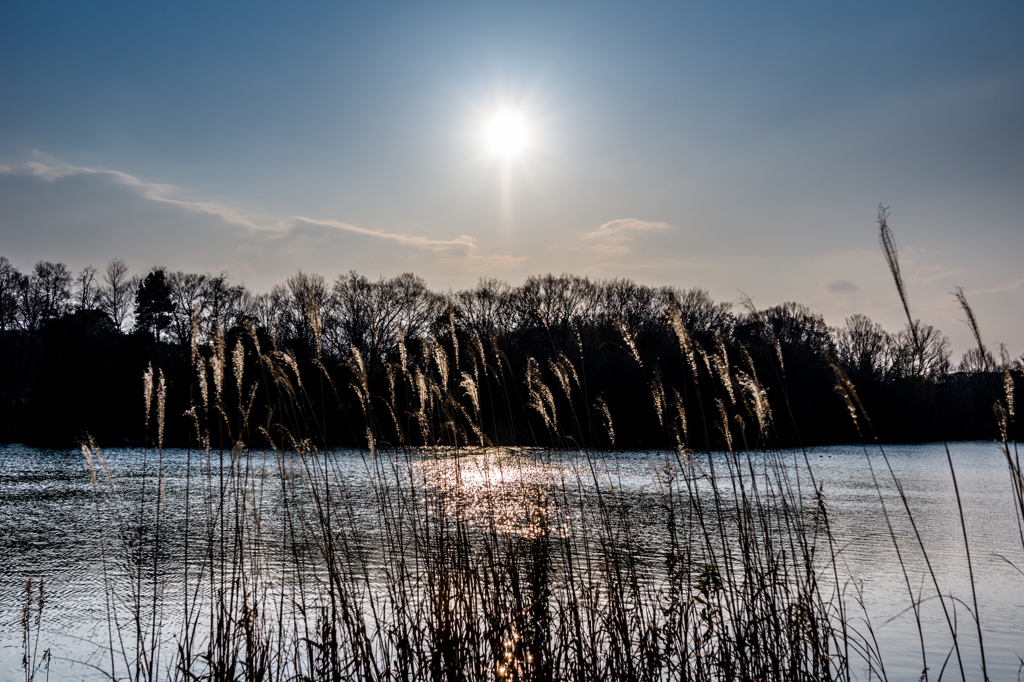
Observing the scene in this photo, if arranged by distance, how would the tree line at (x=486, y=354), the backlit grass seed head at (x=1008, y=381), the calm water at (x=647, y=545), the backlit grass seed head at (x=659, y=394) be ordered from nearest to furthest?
Answer: the backlit grass seed head at (x=1008, y=381) < the backlit grass seed head at (x=659, y=394) < the calm water at (x=647, y=545) < the tree line at (x=486, y=354)

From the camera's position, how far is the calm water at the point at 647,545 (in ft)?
18.1

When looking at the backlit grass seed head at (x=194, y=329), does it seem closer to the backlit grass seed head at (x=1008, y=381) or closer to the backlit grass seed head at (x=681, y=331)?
the backlit grass seed head at (x=681, y=331)

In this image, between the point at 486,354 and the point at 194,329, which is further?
the point at 486,354

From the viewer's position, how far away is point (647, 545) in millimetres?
9938

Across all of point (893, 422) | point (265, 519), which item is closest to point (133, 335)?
point (265, 519)

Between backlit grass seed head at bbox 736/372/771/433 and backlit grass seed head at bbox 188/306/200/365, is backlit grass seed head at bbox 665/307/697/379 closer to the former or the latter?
backlit grass seed head at bbox 736/372/771/433

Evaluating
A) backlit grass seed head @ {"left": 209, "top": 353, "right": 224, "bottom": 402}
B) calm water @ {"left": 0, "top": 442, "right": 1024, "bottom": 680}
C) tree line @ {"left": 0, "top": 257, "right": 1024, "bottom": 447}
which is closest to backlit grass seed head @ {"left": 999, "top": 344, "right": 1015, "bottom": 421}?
calm water @ {"left": 0, "top": 442, "right": 1024, "bottom": 680}

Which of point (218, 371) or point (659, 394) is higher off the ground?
point (218, 371)

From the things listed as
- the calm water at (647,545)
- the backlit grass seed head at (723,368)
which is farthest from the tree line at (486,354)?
the backlit grass seed head at (723,368)

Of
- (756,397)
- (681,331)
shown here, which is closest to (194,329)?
(681,331)

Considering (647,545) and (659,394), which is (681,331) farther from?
(647,545)

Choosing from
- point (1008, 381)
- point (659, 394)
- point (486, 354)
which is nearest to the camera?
point (1008, 381)

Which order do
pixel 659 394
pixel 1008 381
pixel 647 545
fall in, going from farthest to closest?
pixel 647 545
pixel 659 394
pixel 1008 381

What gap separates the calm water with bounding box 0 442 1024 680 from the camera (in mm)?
5523
